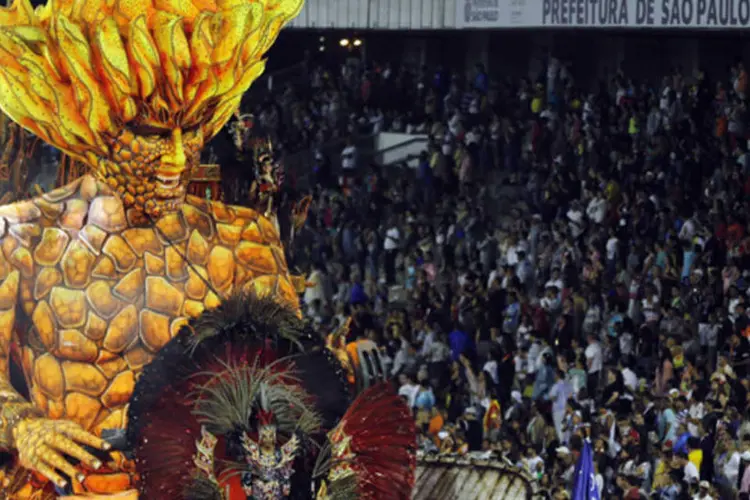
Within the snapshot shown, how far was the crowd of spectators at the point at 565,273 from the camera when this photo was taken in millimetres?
19406

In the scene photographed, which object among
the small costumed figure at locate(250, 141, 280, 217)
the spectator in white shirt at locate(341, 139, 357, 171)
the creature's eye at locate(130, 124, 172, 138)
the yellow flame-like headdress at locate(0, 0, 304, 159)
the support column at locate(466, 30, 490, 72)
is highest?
the yellow flame-like headdress at locate(0, 0, 304, 159)

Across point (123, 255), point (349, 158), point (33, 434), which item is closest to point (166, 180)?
point (123, 255)

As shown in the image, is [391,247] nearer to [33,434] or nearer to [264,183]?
[264,183]

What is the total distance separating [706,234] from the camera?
23.7 meters

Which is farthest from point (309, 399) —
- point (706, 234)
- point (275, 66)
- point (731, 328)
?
point (275, 66)

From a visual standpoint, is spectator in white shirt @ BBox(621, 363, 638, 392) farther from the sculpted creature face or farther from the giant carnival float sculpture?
the sculpted creature face

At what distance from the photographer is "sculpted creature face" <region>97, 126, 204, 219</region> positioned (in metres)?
9.24

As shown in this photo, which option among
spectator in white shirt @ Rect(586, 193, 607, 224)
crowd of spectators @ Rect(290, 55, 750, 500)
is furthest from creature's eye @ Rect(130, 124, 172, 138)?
spectator in white shirt @ Rect(586, 193, 607, 224)

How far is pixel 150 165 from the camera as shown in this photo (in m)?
9.28

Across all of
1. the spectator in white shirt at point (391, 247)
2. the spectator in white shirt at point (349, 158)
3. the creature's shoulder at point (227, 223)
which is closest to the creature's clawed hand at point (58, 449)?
the creature's shoulder at point (227, 223)

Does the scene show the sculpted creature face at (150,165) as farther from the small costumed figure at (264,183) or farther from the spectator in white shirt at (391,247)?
the spectator in white shirt at (391,247)

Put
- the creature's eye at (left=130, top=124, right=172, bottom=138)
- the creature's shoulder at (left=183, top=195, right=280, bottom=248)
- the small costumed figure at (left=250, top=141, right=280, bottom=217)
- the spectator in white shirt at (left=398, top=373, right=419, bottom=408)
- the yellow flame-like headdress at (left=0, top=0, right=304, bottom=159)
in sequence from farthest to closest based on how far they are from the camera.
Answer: the spectator in white shirt at (left=398, top=373, right=419, bottom=408) → the small costumed figure at (left=250, top=141, right=280, bottom=217) → the creature's shoulder at (left=183, top=195, right=280, bottom=248) → the creature's eye at (left=130, top=124, right=172, bottom=138) → the yellow flame-like headdress at (left=0, top=0, right=304, bottom=159)

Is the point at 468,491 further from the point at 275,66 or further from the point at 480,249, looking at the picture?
the point at 275,66

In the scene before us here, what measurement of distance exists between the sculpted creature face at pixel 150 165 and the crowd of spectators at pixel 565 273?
7647mm
